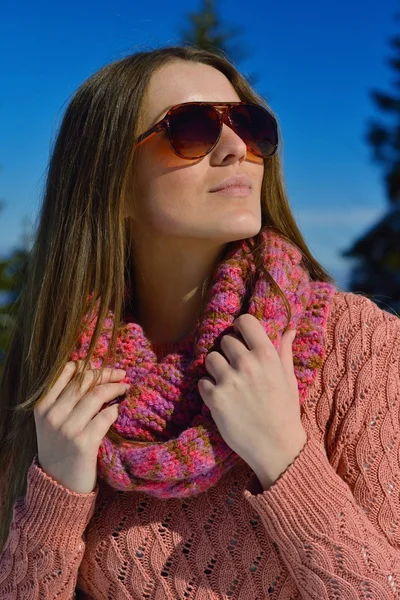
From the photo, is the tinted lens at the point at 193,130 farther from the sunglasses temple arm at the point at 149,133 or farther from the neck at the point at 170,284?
the neck at the point at 170,284

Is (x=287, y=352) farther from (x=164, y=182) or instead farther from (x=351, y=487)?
(x=164, y=182)

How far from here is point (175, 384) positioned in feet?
5.97

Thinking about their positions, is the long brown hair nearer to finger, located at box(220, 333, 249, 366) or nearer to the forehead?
the forehead

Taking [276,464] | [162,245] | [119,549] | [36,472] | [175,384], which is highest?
[162,245]

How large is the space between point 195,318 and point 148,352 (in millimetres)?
219

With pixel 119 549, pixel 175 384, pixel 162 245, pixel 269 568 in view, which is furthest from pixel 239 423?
pixel 162 245

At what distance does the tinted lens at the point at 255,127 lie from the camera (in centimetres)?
191

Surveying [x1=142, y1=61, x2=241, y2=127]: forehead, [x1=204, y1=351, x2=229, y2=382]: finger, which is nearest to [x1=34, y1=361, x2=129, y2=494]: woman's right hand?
[x1=204, y1=351, x2=229, y2=382]: finger

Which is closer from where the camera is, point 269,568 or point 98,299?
point 269,568

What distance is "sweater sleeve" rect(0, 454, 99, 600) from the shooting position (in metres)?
1.78

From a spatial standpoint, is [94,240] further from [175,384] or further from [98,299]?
[175,384]

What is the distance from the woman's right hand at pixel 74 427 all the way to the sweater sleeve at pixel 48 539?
0.11 feet

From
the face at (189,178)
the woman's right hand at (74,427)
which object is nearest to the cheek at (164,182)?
the face at (189,178)

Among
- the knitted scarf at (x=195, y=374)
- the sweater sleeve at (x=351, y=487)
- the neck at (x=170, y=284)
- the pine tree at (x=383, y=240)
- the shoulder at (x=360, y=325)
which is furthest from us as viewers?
the pine tree at (x=383, y=240)
